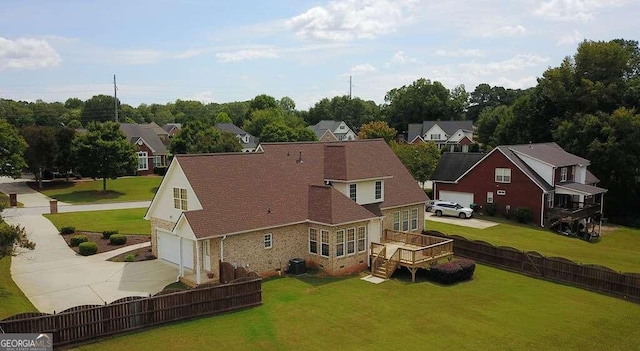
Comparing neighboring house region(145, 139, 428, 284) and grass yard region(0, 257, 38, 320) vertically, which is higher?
neighboring house region(145, 139, 428, 284)

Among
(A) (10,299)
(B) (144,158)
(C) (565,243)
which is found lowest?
(C) (565,243)

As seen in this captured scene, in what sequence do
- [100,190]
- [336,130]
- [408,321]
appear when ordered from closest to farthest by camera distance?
1. [408,321]
2. [100,190]
3. [336,130]

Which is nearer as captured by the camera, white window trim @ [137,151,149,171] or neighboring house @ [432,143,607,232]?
neighboring house @ [432,143,607,232]

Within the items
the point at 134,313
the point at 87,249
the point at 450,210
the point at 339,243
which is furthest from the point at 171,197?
the point at 450,210

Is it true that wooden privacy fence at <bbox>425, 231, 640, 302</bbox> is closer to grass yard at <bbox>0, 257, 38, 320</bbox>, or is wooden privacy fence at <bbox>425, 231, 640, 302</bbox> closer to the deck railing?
the deck railing

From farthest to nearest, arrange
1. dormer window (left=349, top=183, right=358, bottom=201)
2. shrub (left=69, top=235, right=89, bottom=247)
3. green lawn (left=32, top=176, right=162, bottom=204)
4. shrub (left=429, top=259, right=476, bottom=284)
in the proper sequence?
green lawn (left=32, top=176, right=162, bottom=204) < shrub (left=69, top=235, right=89, bottom=247) < dormer window (left=349, top=183, right=358, bottom=201) < shrub (left=429, top=259, right=476, bottom=284)

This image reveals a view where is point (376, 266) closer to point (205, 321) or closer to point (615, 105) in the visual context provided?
point (205, 321)

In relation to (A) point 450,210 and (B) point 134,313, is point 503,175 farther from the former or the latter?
(B) point 134,313

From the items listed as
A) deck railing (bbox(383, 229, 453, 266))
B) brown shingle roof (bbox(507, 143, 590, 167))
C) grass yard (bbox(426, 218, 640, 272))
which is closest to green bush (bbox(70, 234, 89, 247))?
deck railing (bbox(383, 229, 453, 266))

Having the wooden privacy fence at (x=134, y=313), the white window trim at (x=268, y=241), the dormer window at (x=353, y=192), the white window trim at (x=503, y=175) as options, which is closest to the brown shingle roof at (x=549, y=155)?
the white window trim at (x=503, y=175)
